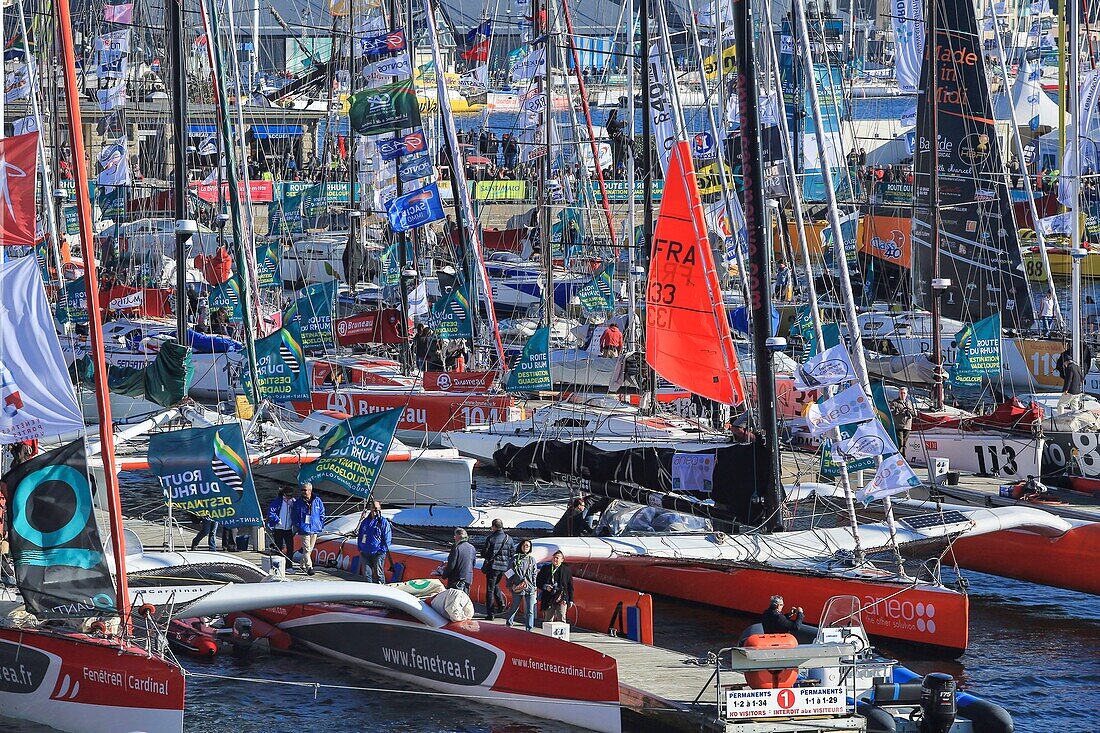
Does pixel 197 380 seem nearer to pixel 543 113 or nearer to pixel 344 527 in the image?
pixel 543 113

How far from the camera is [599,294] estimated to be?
41531 mm

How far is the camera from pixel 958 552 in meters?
24.6

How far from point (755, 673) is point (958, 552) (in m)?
9.97

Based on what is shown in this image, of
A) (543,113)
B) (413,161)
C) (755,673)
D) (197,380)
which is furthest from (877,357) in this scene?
(755,673)

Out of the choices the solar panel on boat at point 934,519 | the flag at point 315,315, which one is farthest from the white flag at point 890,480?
the flag at point 315,315

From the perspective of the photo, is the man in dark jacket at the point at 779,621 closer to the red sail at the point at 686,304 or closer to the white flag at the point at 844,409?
the white flag at the point at 844,409

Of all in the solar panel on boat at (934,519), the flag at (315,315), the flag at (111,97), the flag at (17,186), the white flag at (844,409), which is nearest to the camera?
the flag at (17,186)

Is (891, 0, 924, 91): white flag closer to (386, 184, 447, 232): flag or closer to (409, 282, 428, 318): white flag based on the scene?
(409, 282, 428, 318): white flag

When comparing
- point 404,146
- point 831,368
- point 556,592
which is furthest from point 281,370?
point 831,368

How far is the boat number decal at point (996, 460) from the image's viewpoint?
27.9 metres

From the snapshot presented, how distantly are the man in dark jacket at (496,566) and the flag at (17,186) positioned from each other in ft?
22.2

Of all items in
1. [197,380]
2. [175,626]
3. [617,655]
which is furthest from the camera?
[197,380]

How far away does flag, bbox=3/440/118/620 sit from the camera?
1579 cm

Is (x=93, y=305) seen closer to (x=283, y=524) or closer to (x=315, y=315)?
(x=283, y=524)
